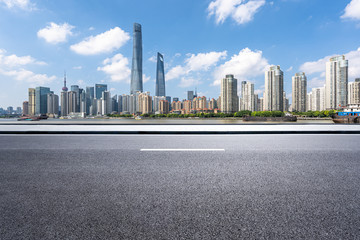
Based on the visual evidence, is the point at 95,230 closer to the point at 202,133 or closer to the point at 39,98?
the point at 202,133

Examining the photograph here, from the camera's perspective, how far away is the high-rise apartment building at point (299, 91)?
5615 inches

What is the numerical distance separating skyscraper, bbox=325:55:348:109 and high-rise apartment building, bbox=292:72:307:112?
2404cm

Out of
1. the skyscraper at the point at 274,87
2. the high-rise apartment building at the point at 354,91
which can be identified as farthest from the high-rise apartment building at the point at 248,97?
the high-rise apartment building at the point at 354,91

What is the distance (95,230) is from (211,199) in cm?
167

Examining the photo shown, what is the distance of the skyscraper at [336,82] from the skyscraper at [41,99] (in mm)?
222944

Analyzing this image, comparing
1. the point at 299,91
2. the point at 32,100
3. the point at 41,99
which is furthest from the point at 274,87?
the point at 32,100

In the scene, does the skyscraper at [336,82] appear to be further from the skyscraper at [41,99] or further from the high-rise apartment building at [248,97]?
the skyscraper at [41,99]

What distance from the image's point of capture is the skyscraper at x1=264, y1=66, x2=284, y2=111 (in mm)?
128000

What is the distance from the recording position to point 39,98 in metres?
174

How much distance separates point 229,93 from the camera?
147750mm

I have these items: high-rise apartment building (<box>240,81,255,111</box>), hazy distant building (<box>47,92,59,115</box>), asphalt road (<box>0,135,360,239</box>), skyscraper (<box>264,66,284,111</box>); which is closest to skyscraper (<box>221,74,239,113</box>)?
skyscraper (<box>264,66,284,111</box>)

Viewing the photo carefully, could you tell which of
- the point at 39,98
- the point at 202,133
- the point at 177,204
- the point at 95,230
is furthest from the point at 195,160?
the point at 39,98

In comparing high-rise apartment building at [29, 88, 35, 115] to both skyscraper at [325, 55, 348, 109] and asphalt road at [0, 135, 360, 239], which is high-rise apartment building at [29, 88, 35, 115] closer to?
asphalt road at [0, 135, 360, 239]

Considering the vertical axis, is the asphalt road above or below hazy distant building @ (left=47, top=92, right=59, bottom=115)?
below
